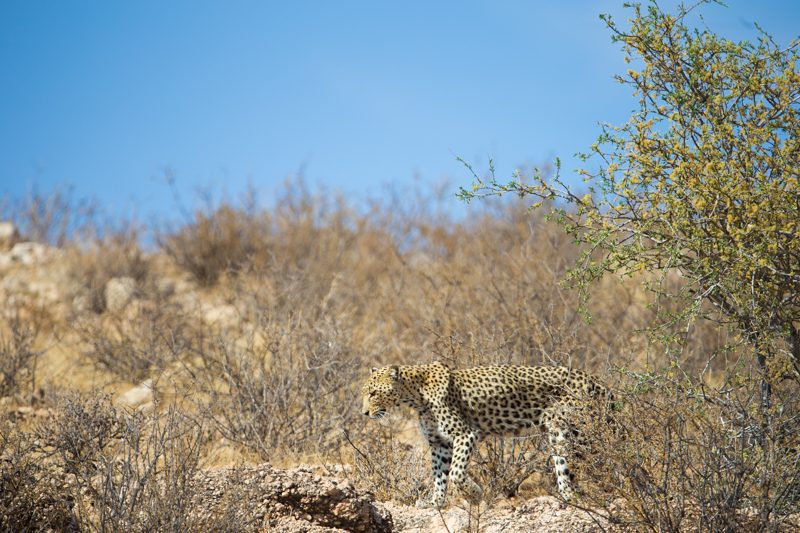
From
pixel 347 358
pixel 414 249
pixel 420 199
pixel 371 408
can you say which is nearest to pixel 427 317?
pixel 347 358

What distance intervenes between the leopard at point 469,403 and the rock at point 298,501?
2.71ft

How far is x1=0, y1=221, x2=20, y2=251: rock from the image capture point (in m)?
21.4

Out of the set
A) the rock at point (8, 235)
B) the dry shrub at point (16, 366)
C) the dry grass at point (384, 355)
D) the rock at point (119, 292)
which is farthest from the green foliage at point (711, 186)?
the rock at point (8, 235)

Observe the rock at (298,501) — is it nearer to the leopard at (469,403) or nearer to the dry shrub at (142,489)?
the dry shrub at (142,489)

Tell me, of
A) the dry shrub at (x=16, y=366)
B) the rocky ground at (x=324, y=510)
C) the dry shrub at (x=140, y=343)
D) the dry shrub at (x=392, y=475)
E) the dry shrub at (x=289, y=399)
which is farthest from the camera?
the dry shrub at (x=140, y=343)

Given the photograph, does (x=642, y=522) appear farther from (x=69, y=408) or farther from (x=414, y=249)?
(x=414, y=249)

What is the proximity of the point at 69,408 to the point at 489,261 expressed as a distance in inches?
276

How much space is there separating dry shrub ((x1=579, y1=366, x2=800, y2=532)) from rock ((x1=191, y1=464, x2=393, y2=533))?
4.80 ft

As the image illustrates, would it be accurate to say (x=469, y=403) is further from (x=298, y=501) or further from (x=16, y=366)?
(x=16, y=366)

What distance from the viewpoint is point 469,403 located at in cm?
750

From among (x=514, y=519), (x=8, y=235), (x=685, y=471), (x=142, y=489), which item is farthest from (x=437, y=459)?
(x=8, y=235)

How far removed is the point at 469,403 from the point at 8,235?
16.8 m

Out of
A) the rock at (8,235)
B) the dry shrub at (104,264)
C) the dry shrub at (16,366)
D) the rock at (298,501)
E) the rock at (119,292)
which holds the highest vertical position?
the rock at (8,235)

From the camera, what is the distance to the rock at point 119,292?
1688cm
